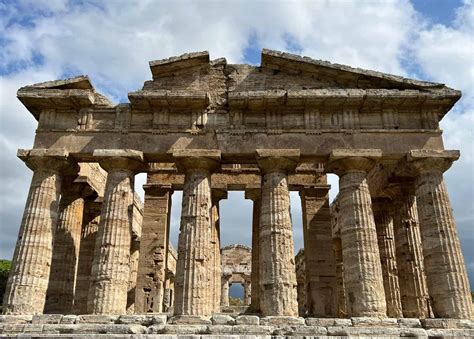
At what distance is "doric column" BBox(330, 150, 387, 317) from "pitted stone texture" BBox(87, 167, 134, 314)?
7.48m

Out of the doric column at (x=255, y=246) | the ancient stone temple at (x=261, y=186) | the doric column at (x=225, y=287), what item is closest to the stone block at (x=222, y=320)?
the ancient stone temple at (x=261, y=186)

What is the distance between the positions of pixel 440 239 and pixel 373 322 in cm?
390

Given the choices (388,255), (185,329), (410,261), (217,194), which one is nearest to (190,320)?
(185,329)

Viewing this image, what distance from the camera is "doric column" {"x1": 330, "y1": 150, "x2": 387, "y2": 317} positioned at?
14.4 meters

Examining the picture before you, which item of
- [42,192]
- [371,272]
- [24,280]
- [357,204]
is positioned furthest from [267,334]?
[42,192]

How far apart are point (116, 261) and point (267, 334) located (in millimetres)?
5586

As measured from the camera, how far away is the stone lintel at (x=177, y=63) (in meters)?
17.1

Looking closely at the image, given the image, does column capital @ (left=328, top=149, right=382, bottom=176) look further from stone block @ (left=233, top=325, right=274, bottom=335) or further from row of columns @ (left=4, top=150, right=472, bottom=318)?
stone block @ (left=233, top=325, right=274, bottom=335)

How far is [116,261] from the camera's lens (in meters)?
15.0

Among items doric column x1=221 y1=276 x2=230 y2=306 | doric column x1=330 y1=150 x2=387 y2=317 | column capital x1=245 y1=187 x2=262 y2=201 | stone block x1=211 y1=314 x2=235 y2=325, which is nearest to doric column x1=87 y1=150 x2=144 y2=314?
stone block x1=211 y1=314 x2=235 y2=325

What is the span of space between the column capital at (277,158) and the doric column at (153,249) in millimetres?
6198

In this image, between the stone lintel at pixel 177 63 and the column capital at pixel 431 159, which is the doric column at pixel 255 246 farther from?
the column capital at pixel 431 159

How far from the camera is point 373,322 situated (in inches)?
543

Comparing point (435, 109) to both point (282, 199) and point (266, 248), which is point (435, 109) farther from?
point (266, 248)
